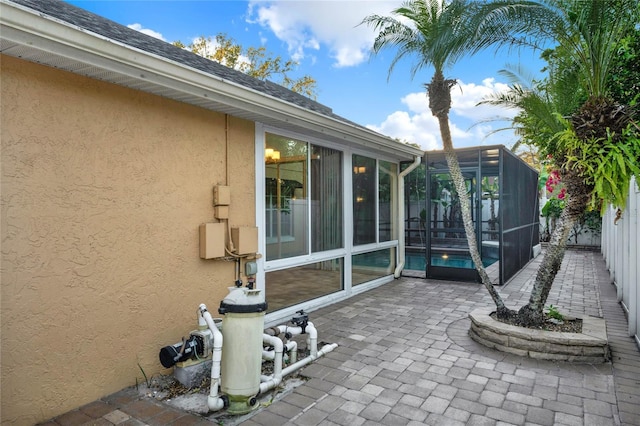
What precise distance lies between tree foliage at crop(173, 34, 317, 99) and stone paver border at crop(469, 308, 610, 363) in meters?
17.6

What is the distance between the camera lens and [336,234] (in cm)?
651

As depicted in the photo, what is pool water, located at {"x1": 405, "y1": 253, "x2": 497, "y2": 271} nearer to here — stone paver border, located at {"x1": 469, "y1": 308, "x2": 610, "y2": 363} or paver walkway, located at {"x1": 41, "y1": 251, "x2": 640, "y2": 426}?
paver walkway, located at {"x1": 41, "y1": 251, "x2": 640, "y2": 426}

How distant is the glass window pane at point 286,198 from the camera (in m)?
5.04

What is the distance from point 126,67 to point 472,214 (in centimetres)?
741

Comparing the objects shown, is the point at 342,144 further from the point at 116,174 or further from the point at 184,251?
the point at 116,174

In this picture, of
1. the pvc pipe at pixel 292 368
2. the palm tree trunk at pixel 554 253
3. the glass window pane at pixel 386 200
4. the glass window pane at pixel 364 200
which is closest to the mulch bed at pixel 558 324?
the palm tree trunk at pixel 554 253

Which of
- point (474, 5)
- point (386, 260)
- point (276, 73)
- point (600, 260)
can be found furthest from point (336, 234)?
point (276, 73)

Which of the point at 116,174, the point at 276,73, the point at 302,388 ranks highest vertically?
the point at 276,73

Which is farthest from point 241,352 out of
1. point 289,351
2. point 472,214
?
point 472,214

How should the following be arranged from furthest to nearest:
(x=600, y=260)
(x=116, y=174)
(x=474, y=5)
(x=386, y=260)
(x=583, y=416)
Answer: (x=600, y=260), (x=386, y=260), (x=474, y=5), (x=116, y=174), (x=583, y=416)

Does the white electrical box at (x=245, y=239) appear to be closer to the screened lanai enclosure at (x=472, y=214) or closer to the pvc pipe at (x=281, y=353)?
the pvc pipe at (x=281, y=353)

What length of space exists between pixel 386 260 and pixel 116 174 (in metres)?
6.21

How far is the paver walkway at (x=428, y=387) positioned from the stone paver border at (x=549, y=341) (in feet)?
0.36

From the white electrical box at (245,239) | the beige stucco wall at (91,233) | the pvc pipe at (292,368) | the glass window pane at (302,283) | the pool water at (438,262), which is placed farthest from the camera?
the pool water at (438,262)
